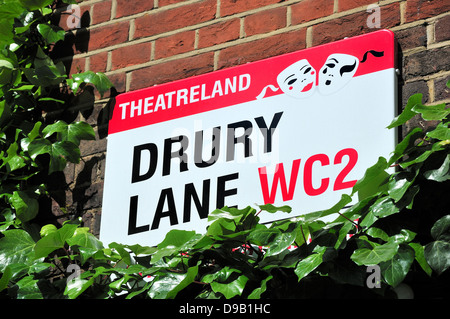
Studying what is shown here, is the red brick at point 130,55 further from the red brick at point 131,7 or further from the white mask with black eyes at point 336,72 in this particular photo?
the white mask with black eyes at point 336,72

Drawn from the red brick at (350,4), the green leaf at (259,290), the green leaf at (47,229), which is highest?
the red brick at (350,4)

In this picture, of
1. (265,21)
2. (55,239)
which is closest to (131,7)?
(265,21)

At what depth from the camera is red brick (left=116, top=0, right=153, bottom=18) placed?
10.5 feet

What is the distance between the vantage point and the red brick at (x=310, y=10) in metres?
2.85

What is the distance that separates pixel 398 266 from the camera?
2066 millimetres

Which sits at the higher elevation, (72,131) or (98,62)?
(98,62)

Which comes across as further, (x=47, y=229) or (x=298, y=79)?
(x=47, y=229)

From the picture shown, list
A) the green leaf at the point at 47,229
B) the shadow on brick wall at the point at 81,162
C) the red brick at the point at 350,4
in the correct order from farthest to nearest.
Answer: the shadow on brick wall at the point at 81,162
the green leaf at the point at 47,229
the red brick at the point at 350,4

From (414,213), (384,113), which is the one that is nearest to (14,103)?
(384,113)

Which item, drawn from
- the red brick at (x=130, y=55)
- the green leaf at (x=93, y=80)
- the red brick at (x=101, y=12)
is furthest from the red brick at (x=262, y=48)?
the red brick at (x=101, y=12)

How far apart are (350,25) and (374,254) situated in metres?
0.94

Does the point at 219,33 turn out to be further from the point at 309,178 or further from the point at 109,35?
the point at 309,178

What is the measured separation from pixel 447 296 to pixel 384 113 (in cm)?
62

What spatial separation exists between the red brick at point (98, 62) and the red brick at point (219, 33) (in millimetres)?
→ 383
